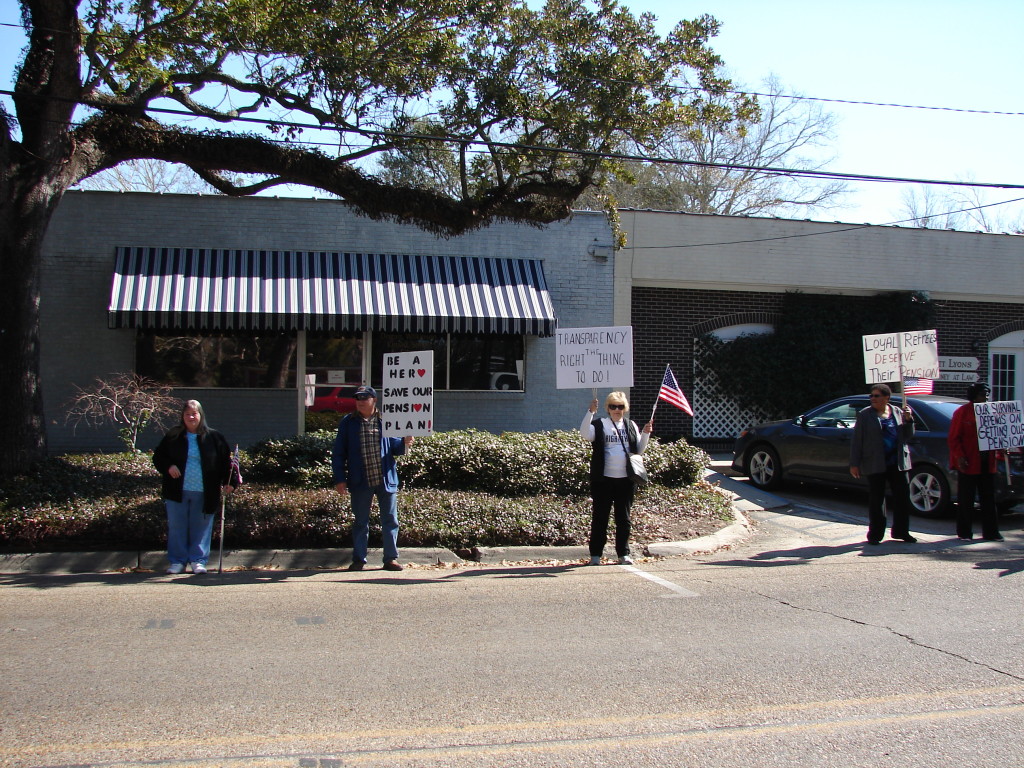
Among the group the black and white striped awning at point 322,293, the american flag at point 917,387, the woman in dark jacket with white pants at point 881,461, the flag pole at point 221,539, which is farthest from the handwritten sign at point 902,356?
the flag pole at point 221,539

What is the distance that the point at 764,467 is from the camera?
13.6 metres

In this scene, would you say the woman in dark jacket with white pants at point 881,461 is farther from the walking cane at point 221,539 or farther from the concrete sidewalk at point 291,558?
the walking cane at point 221,539

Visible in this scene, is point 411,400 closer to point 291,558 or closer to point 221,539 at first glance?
point 291,558

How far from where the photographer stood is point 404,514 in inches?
380

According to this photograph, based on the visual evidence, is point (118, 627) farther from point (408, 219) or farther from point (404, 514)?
point (408, 219)

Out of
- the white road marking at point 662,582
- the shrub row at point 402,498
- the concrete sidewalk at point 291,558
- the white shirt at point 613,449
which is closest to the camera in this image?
the white road marking at point 662,582

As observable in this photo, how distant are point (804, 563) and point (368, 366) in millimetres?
9127

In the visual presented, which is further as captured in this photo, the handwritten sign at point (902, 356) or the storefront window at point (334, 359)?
the storefront window at point (334, 359)

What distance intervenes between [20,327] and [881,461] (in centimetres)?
976

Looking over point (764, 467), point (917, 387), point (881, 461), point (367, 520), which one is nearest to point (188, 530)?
point (367, 520)

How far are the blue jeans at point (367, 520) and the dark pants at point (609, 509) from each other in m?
1.98

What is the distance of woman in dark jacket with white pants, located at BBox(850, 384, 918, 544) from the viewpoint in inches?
388

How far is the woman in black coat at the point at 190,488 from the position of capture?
8.26m

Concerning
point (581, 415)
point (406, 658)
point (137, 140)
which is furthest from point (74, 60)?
point (581, 415)
